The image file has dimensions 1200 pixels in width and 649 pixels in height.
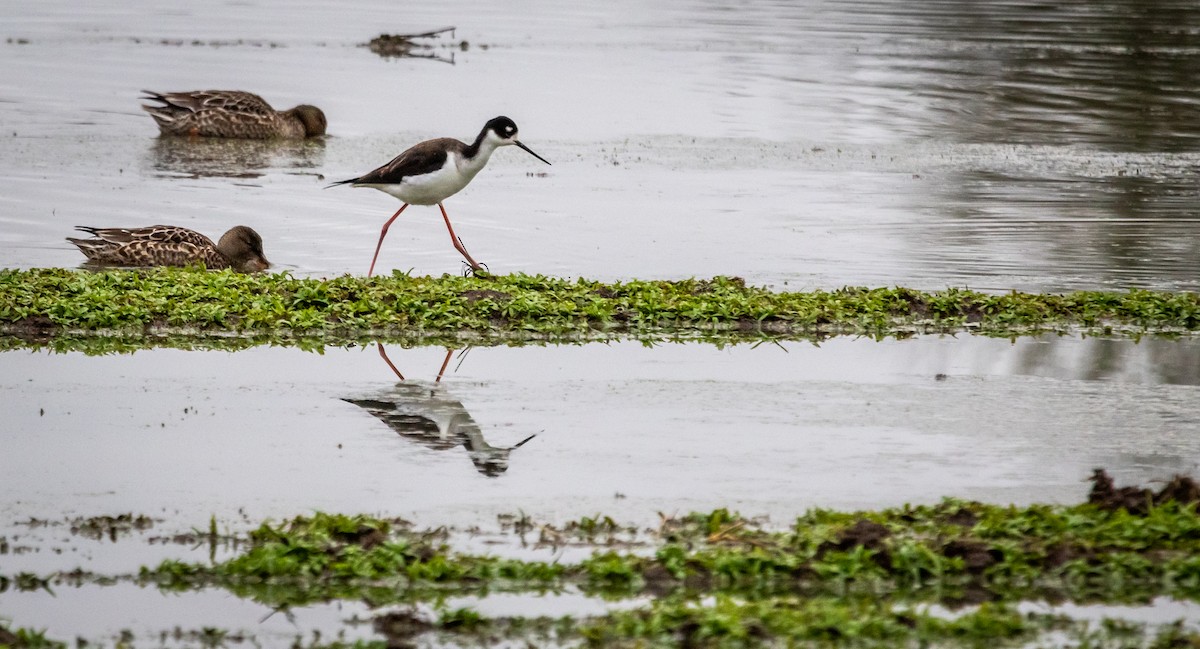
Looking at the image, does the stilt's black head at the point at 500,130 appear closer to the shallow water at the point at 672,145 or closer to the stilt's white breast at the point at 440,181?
the stilt's white breast at the point at 440,181

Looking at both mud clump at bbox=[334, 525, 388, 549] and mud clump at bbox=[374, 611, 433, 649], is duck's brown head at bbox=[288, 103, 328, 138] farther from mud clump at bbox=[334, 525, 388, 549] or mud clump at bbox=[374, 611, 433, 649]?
mud clump at bbox=[374, 611, 433, 649]

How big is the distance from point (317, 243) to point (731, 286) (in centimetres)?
436

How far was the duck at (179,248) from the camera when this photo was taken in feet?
45.4

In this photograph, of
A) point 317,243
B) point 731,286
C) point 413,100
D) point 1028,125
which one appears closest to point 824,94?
point 1028,125

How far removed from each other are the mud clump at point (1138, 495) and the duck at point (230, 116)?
585 inches

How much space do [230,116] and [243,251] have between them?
798 centimetres

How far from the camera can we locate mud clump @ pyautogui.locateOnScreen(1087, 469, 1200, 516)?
25.3ft

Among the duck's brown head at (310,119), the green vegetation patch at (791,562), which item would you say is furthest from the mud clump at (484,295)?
the duck's brown head at (310,119)

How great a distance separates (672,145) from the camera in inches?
837

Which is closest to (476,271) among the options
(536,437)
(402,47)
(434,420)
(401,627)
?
(434,420)

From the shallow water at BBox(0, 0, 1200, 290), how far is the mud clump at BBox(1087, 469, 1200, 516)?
18.3 feet

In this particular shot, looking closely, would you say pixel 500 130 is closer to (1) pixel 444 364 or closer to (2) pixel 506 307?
(2) pixel 506 307

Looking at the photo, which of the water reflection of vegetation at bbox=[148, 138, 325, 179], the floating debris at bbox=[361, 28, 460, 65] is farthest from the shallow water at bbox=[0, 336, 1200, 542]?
the floating debris at bbox=[361, 28, 460, 65]

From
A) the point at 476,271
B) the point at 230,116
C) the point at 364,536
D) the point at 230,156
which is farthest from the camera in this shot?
the point at 230,116
